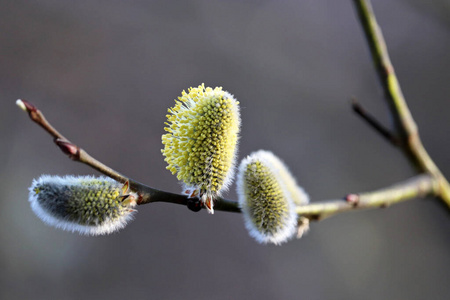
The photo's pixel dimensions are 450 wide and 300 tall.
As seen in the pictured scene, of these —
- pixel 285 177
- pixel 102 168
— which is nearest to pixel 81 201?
pixel 102 168

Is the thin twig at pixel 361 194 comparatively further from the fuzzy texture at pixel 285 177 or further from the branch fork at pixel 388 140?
the fuzzy texture at pixel 285 177

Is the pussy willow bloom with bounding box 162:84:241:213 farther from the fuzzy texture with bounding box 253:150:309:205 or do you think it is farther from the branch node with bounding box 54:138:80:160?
the branch node with bounding box 54:138:80:160

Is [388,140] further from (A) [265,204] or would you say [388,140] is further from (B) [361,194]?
(A) [265,204]

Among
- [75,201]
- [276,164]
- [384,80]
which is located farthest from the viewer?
[276,164]

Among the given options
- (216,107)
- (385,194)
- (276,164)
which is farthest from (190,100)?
(385,194)

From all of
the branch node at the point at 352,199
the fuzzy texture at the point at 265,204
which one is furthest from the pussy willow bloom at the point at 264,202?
the branch node at the point at 352,199

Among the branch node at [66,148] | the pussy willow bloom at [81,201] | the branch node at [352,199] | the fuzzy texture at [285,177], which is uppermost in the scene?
the fuzzy texture at [285,177]

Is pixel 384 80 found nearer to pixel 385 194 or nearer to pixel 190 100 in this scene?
pixel 385 194
